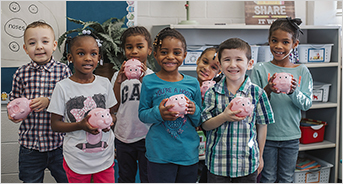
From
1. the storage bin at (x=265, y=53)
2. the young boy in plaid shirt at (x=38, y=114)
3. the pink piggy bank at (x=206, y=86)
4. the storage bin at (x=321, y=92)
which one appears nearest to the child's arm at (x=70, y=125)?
the young boy in plaid shirt at (x=38, y=114)

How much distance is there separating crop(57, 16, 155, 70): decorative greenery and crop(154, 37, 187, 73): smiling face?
35.1 inches

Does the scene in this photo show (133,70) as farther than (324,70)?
No

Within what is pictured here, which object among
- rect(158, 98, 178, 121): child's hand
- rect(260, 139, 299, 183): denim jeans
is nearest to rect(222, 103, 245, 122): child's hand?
rect(158, 98, 178, 121): child's hand

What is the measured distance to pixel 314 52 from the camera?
306 cm

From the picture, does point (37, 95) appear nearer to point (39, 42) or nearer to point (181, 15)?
point (39, 42)

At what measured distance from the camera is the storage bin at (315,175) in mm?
3051

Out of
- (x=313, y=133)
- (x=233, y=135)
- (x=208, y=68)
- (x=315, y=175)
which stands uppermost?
(x=208, y=68)

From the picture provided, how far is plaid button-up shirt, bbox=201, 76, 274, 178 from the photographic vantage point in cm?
165

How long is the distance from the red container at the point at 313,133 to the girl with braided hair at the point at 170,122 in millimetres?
1796

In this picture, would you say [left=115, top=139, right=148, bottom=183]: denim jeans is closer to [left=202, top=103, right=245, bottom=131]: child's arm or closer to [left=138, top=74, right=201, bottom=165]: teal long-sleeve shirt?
[left=138, top=74, right=201, bottom=165]: teal long-sleeve shirt

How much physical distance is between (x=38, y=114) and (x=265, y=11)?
2.35 metres

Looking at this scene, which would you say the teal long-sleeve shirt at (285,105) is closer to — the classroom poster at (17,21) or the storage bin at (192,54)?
the storage bin at (192,54)

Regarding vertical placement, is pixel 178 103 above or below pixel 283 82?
below

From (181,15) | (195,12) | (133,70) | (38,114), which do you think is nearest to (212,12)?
(195,12)
